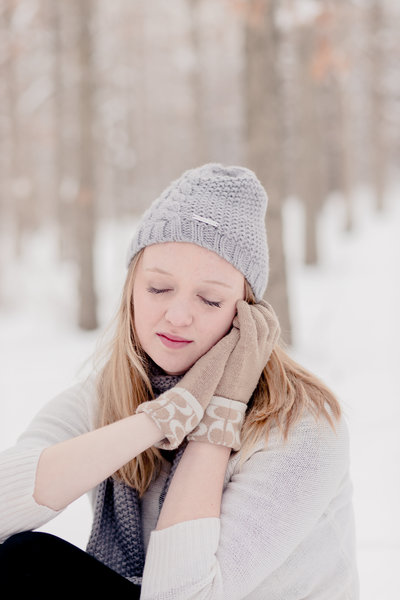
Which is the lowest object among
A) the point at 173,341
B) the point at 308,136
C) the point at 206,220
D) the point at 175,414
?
the point at 175,414

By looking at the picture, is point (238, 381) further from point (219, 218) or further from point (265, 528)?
point (219, 218)

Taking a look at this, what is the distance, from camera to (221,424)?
1659mm

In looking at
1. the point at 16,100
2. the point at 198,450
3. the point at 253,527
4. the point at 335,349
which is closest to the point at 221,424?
the point at 198,450

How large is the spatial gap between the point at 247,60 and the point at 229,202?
4385 mm

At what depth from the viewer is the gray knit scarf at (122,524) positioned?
185 centimetres

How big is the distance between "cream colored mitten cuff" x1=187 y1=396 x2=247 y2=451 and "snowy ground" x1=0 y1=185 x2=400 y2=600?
1.67ft

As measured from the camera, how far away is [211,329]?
1.82 metres

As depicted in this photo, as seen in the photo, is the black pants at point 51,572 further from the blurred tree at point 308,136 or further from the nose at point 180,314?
the blurred tree at point 308,136

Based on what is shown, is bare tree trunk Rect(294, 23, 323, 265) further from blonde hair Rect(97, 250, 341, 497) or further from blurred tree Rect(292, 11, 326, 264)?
blonde hair Rect(97, 250, 341, 497)

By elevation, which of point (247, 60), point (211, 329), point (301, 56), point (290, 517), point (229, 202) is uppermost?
point (301, 56)

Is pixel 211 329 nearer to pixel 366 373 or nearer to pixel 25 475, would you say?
pixel 25 475

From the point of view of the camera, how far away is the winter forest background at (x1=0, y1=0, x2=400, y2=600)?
200 inches

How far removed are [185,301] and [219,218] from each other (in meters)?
0.28

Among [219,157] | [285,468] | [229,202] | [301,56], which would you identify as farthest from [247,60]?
[219,157]
